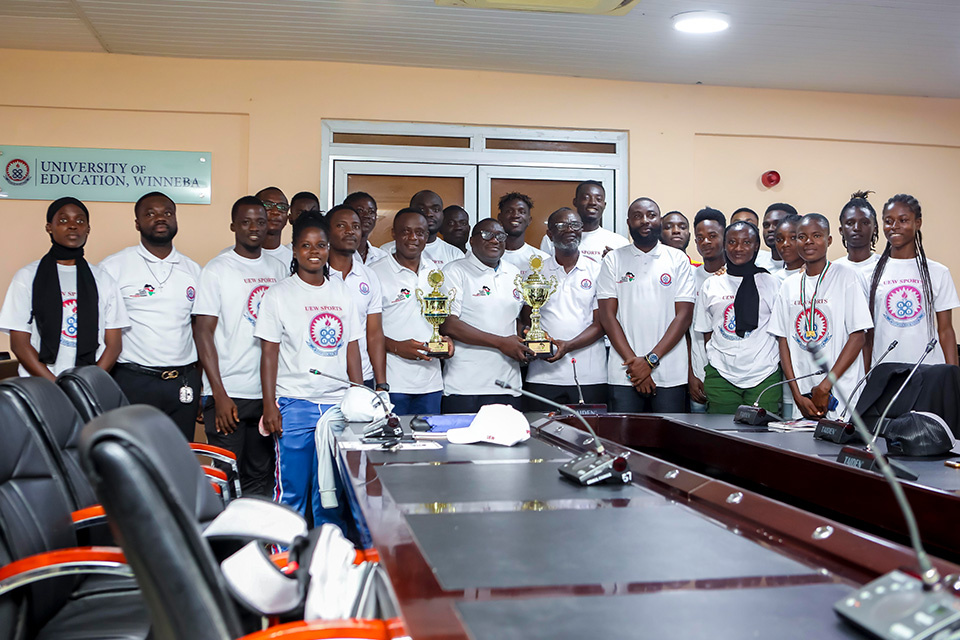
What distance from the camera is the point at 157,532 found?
1057 millimetres

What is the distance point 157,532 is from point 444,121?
473 centimetres

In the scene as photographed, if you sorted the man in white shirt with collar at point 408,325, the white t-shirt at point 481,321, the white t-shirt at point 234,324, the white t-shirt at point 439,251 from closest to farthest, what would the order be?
the white t-shirt at point 234,324 < the man in white shirt with collar at point 408,325 < the white t-shirt at point 481,321 < the white t-shirt at point 439,251

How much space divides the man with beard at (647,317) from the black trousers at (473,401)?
0.62 metres

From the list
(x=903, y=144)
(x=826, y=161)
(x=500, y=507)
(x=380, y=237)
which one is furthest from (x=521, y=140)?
(x=500, y=507)

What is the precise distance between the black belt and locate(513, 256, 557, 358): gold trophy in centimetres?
173

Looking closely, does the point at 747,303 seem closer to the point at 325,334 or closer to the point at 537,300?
the point at 537,300

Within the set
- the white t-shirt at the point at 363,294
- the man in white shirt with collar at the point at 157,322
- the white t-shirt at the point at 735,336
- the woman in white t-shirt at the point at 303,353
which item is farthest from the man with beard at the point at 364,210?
the white t-shirt at the point at 735,336

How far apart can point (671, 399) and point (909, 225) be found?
4.86ft

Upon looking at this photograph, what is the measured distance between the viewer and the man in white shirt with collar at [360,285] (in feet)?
12.4

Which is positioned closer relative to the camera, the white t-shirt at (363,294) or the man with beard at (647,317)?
the white t-shirt at (363,294)

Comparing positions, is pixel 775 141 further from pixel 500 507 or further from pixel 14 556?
pixel 14 556

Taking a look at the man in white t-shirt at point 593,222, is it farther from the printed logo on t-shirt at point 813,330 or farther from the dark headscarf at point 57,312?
the dark headscarf at point 57,312

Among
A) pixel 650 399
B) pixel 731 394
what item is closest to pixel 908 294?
pixel 731 394

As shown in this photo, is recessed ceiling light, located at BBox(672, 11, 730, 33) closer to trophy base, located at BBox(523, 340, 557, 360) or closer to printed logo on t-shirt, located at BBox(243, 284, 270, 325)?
trophy base, located at BBox(523, 340, 557, 360)
